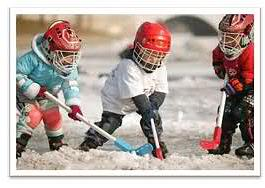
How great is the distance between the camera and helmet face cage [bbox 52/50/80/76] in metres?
2.70

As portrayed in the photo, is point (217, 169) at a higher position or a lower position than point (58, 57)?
lower

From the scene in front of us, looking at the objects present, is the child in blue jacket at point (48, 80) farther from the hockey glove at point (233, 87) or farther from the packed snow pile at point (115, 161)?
the hockey glove at point (233, 87)

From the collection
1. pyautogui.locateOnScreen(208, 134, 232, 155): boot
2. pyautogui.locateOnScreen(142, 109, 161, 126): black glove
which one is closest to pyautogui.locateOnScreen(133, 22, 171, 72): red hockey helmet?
pyautogui.locateOnScreen(142, 109, 161, 126): black glove

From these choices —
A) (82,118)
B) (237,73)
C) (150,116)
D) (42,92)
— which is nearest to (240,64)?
(237,73)

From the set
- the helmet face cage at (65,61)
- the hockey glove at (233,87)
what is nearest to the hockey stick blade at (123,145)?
the helmet face cage at (65,61)

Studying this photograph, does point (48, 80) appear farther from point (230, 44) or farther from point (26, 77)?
point (230, 44)

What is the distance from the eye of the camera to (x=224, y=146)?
2738 millimetres

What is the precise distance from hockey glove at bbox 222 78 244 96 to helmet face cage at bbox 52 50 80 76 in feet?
1.89

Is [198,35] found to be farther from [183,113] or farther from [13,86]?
[13,86]

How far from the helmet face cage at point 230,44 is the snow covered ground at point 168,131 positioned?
85 mm

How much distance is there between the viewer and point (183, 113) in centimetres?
274

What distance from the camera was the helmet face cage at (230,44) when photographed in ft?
8.92
